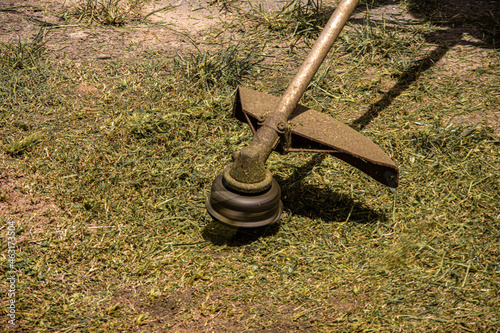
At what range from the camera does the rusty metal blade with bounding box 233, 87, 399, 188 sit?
2900 mm

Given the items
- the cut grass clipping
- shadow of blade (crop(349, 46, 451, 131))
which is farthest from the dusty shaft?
the cut grass clipping

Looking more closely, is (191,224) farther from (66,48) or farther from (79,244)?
(66,48)

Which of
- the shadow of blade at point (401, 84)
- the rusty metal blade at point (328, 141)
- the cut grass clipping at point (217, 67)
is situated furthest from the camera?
the cut grass clipping at point (217, 67)

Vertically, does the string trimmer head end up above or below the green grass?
above

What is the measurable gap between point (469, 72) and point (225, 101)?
246 cm

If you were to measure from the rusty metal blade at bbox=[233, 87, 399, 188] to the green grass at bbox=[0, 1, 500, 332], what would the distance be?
501 mm

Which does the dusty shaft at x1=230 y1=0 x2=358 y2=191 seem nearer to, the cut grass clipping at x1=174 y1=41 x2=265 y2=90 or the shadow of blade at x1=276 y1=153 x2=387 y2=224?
the shadow of blade at x1=276 y1=153 x2=387 y2=224

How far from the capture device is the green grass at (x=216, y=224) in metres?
2.69

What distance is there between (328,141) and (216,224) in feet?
3.16

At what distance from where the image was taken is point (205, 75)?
4492 millimetres

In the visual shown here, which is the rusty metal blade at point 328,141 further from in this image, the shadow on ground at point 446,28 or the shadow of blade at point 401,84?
the shadow on ground at point 446,28

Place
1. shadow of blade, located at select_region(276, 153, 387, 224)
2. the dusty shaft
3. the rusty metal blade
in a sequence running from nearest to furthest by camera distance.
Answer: the dusty shaft, the rusty metal blade, shadow of blade, located at select_region(276, 153, 387, 224)

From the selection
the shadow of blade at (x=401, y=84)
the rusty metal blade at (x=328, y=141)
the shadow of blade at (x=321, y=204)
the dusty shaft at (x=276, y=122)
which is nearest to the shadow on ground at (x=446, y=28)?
the shadow of blade at (x=401, y=84)

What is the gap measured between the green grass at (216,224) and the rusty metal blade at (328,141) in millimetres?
501
